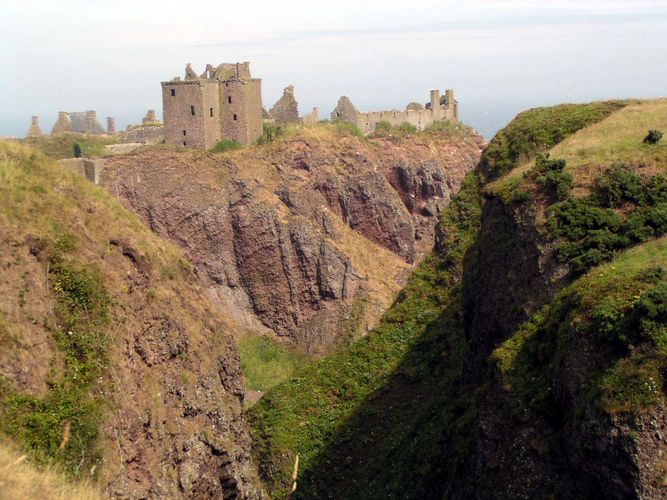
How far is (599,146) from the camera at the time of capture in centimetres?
2706

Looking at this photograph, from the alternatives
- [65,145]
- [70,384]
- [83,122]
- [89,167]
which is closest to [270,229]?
[89,167]

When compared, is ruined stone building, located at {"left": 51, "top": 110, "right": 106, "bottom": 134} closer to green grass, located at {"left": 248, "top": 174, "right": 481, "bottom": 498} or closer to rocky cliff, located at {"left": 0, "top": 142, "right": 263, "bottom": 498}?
green grass, located at {"left": 248, "top": 174, "right": 481, "bottom": 498}

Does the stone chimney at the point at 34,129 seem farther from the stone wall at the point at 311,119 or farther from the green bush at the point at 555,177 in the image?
the green bush at the point at 555,177

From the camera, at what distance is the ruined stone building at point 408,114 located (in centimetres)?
6744

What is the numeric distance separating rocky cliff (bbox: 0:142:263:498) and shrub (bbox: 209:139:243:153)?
1255 inches

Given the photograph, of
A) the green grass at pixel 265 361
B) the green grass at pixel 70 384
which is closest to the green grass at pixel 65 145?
the green grass at pixel 265 361

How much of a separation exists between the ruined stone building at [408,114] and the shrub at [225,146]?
33.6 ft

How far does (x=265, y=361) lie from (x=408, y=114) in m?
24.5

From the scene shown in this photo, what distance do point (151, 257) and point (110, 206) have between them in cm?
194

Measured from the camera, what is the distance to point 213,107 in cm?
5859

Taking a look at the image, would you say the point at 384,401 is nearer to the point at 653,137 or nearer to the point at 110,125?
the point at 653,137

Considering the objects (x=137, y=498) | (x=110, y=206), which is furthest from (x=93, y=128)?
(x=137, y=498)

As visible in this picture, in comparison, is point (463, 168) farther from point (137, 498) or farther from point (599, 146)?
point (137, 498)

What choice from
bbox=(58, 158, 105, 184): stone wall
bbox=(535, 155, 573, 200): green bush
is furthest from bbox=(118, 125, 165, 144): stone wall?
bbox=(535, 155, 573, 200): green bush
